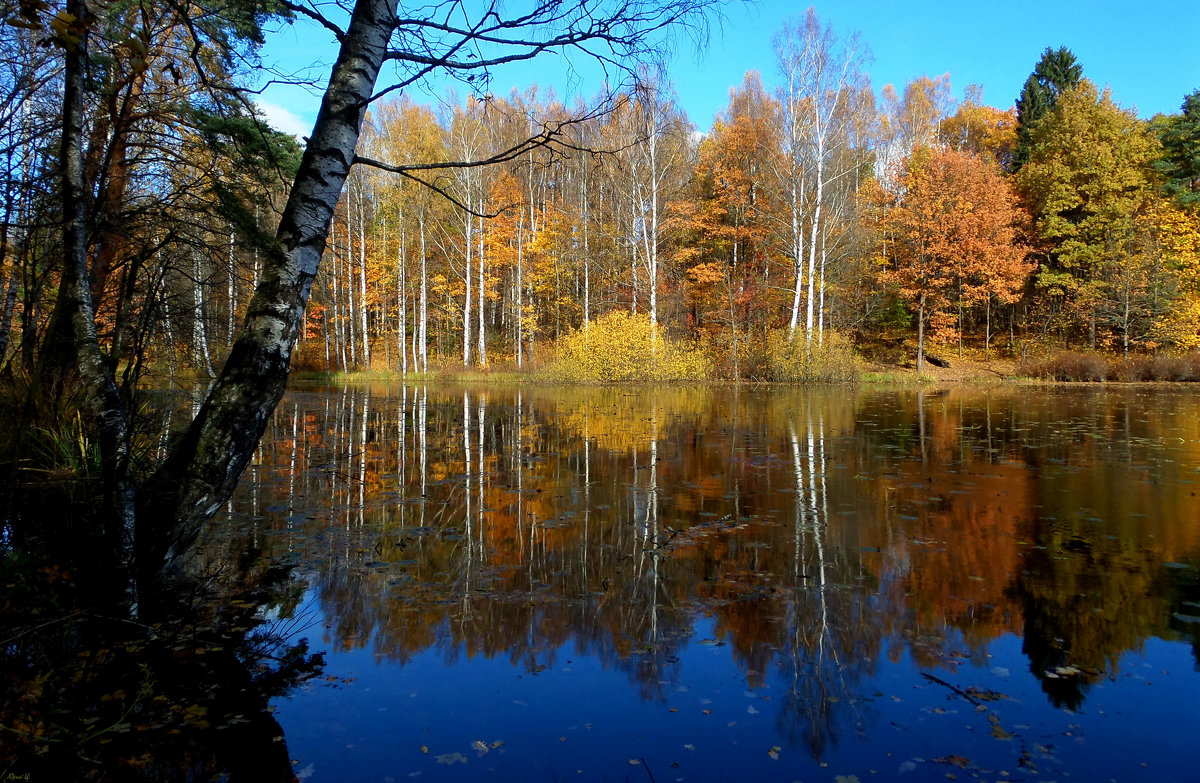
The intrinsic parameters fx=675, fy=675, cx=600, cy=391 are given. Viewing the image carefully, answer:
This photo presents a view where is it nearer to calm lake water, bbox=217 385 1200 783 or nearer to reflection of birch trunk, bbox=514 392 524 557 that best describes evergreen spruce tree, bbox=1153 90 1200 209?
calm lake water, bbox=217 385 1200 783

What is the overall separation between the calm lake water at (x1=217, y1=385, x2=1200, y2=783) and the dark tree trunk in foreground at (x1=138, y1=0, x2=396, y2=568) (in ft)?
3.66

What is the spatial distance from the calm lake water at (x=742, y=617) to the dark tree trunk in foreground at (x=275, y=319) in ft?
3.66

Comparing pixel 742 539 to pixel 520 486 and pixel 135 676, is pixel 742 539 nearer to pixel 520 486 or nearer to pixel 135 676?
pixel 520 486

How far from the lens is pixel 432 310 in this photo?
4450 cm

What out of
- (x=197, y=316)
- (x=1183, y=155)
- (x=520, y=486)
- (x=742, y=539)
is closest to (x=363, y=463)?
(x=520, y=486)

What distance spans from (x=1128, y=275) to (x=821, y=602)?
33772 millimetres

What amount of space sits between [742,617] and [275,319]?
313 centimetres

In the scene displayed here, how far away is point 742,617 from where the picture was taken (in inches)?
162

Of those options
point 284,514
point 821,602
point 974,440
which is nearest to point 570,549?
point 821,602

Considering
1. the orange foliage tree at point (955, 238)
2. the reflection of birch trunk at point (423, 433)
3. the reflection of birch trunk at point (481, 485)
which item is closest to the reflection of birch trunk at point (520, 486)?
the reflection of birch trunk at point (481, 485)

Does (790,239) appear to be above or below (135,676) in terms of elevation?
above

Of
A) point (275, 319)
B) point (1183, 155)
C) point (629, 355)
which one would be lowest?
point (275, 319)

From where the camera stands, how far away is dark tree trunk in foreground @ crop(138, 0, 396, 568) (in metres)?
3.39

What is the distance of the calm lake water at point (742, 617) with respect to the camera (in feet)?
9.29
